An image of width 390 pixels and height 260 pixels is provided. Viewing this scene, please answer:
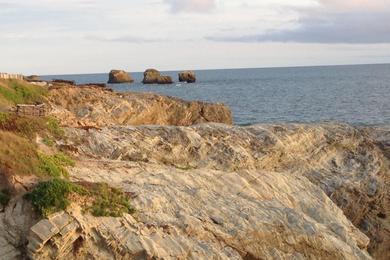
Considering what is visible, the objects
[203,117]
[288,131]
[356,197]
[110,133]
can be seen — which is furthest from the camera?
[203,117]

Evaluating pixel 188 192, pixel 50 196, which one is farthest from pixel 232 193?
pixel 50 196

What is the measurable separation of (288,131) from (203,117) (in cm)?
1962

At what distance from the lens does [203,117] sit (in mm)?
49656

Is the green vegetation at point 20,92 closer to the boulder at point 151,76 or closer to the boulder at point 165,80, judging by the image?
the boulder at point 165,80

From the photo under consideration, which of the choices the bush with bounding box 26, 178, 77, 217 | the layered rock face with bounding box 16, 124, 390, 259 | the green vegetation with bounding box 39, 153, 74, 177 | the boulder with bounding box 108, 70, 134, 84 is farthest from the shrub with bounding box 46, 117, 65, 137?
the boulder with bounding box 108, 70, 134, 84

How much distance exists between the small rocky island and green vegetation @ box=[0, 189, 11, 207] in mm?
28

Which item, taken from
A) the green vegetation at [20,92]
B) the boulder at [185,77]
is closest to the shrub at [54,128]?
the green vegetation at [20,92]

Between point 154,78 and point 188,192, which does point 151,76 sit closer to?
point 154,78

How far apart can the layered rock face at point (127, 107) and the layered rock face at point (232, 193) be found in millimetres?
13681

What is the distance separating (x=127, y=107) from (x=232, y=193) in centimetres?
2450

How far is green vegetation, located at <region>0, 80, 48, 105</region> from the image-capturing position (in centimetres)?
3778

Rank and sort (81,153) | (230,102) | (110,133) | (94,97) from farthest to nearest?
(230,102) → (94,97) → (110,133) → (81,153)

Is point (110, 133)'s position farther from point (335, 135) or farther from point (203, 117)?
point (203, 117)

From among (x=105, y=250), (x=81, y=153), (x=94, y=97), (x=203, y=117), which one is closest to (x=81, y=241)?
(x=105, y=250)
